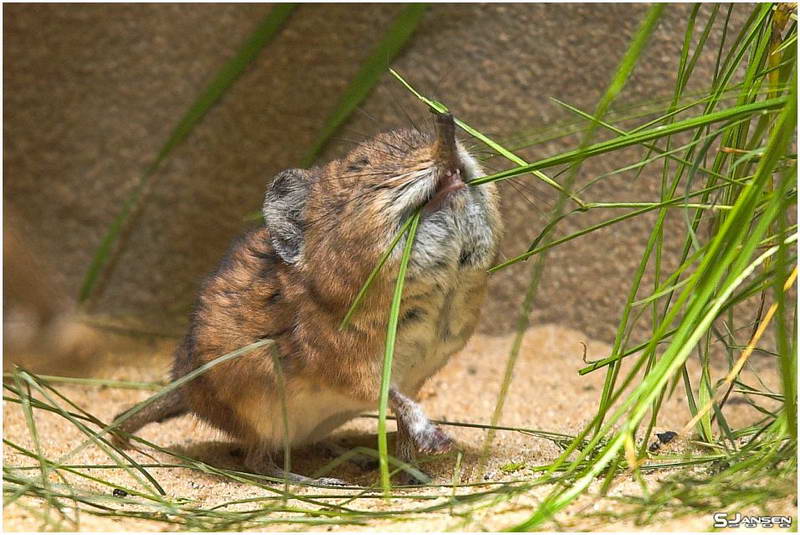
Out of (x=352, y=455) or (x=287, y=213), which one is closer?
(x=287, y=213)

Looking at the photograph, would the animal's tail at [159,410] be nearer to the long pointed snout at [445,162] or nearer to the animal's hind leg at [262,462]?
the animal's hind leg at [262,462]

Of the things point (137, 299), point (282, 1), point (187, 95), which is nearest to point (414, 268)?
point (282, 1)

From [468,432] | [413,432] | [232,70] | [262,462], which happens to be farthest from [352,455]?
[232,70]

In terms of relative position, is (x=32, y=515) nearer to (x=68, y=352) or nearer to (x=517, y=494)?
(x=517, y=494)

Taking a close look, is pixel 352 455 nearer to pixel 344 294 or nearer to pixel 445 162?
pixel 344 294

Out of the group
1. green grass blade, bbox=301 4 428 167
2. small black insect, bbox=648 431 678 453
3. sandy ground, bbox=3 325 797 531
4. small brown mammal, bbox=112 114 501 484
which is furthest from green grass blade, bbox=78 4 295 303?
small black insect, bbox=648 431 678 453

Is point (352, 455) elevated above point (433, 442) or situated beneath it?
situated beneath

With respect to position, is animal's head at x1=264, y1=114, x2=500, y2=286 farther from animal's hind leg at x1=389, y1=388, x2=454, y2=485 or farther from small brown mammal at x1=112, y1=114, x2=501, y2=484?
animal's hind leg at x1=389, y1=388, x2=454, y2=485
